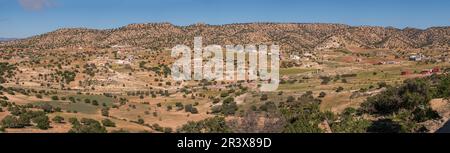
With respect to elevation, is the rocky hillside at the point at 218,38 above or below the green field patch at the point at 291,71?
above

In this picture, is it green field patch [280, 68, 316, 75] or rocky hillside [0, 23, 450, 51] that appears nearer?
green field patch [280, 68, 316, 75]

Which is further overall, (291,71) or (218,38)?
(218,38)

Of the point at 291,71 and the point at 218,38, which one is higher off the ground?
the point at 218,38

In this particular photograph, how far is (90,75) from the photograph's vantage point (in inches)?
3979

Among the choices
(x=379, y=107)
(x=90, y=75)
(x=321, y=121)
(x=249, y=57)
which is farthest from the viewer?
(x=249, y=57)

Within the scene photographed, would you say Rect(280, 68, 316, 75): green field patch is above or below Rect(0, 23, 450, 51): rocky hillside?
below

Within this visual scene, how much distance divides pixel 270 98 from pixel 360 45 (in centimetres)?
11616

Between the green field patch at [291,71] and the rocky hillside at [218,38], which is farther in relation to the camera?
the rocky hillside at [218,38]
